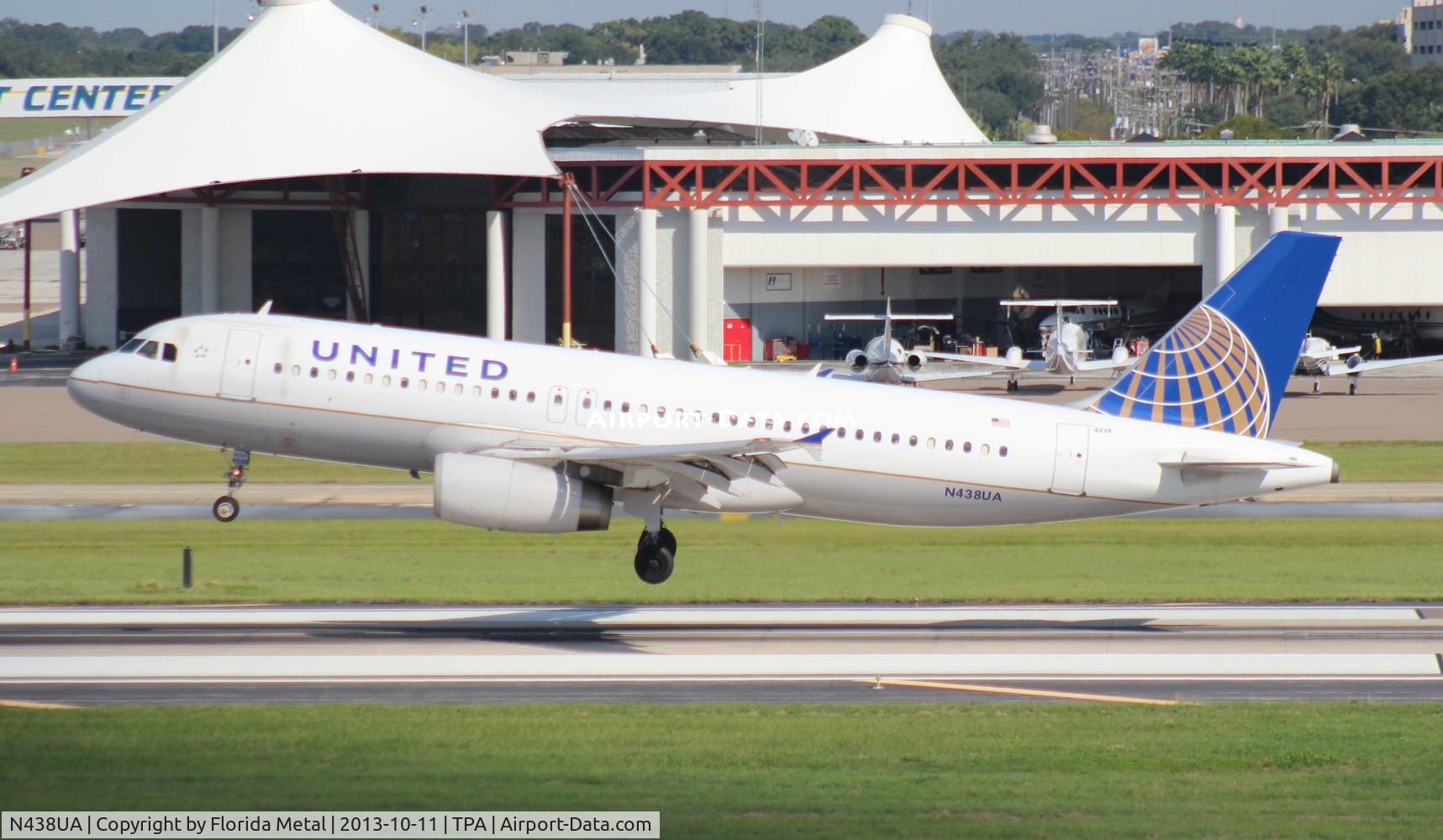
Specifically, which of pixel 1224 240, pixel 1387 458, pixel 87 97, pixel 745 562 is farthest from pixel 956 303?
pixel 87 97

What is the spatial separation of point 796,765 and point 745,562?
788 inches

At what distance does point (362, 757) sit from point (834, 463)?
13.1 m

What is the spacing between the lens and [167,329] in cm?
3691

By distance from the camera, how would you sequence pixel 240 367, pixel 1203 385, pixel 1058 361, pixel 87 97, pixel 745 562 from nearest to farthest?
pixel 240 367 → pixel 1203 385 → pixel 745 562 → pixel 1058 361 → pixel 87 97

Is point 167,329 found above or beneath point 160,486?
above

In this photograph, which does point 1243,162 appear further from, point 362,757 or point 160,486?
point 362,757

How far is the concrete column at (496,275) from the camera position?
98.0m

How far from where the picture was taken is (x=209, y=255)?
331 feet

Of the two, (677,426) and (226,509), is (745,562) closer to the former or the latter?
(677,426)

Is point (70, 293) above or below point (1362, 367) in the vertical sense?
above

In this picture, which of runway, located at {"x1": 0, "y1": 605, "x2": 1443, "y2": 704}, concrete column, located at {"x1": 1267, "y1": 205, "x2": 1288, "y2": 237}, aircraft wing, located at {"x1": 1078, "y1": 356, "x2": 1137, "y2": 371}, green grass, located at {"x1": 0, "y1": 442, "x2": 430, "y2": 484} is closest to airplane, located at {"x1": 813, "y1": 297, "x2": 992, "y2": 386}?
aircraft wing, located at {"x1": 1078, "y1": 356, "x2": 1137, "y2": 371}

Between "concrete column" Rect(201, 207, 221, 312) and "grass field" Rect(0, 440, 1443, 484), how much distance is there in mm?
32265

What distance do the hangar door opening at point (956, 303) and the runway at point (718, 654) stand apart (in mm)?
64072

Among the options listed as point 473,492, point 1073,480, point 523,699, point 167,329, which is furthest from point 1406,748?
point 167,329
